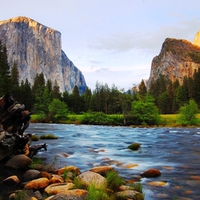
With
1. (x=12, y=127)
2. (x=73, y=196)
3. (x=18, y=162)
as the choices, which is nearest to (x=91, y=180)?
(x=73, y=196)

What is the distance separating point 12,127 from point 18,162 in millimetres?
1572

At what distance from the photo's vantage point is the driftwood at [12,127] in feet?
32.2

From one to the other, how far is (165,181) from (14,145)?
20.5ft

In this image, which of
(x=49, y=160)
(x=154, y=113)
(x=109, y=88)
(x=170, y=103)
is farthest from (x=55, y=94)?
(x=49, y=160)

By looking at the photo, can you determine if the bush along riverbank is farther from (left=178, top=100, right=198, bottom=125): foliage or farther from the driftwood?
(left=178, top=100, right=198, bottom=125): foliage

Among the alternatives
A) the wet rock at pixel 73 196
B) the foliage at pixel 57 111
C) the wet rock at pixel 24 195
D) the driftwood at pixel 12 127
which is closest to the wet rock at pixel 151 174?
the wet rock at pixel 73 196

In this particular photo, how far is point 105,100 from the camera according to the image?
10300 cm

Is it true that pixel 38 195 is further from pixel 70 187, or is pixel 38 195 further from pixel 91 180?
pixel 91 180

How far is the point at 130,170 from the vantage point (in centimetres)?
1094

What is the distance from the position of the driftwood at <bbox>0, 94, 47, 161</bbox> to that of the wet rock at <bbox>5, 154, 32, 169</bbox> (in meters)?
0.35

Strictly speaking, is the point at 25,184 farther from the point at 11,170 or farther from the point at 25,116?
the point at 25,116

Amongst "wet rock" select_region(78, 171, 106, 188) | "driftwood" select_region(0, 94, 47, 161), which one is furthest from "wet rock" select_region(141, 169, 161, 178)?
"driftwood" select_region(0, 94, 47, 161)

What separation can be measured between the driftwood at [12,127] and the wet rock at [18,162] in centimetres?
35

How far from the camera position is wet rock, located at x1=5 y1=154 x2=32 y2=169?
1007 centimetres
